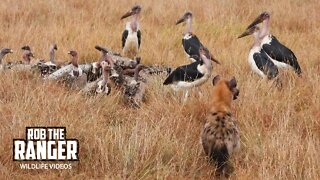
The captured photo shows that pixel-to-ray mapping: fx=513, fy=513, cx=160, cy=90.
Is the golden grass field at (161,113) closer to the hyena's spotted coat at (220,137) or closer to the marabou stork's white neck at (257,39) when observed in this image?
the hyena's spotted coat at (220,137)

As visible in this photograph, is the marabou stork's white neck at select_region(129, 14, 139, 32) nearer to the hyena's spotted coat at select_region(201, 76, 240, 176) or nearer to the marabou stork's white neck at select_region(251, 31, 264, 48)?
the marabou stork's white neck at select_region(251, 31, 264, 48)

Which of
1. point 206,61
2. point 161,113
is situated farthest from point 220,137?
point 206,61

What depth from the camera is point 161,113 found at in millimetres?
5355

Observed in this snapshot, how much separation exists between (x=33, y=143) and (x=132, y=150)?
86cm

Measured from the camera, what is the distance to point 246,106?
5430mm

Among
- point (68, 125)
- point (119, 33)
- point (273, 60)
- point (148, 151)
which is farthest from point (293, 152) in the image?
point (119, 33)

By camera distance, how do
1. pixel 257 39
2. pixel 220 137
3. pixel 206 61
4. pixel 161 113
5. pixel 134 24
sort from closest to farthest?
pixel 220 137 → pixel 161 113 → pixel 206 61 → pixel 257 39 → pixel 134 24

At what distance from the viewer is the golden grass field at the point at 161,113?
13.5 feet

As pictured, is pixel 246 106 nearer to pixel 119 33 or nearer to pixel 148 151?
pixel 148 151

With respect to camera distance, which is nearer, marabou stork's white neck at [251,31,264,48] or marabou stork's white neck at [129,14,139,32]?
marabou stork's white neck at [251,31,264,48]

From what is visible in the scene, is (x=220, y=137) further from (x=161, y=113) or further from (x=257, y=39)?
(x=257, y=39)

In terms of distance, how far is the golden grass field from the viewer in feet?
13.5
